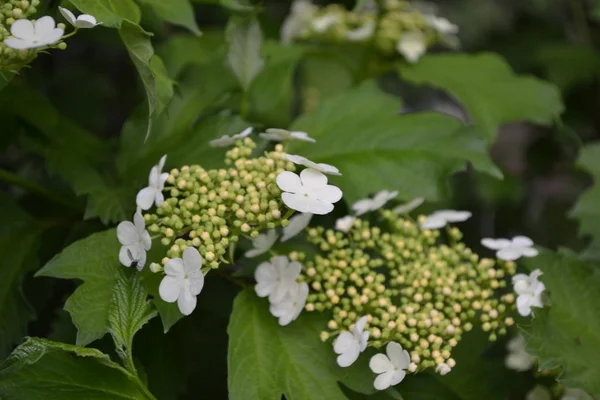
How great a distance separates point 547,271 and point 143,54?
2.16 feet

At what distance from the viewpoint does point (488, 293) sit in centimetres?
94

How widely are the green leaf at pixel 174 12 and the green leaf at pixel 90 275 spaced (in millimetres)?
310

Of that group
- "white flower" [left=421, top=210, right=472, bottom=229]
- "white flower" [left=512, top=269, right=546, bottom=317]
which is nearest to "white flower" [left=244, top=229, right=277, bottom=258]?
"white flower" [left=421, top=210, right=472, bottom=229]

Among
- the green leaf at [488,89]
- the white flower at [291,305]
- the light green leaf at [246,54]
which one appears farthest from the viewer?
the green leaf at [488,89]

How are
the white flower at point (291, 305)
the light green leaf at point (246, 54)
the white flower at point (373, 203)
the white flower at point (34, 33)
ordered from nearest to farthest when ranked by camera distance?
the white flower at point (34, 33)
the white flower at point (291, 305)
the white flower at point (373, 203)
the light green leaf at point (246, 54)

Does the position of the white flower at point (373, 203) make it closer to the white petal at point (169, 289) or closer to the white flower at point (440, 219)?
the white flower at point (440, 219)

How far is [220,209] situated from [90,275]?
0.20m

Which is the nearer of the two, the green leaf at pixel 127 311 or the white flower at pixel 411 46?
the green leaf at pixel 127 311

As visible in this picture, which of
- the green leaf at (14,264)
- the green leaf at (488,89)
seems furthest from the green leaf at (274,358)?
the green leaf at (488,89)

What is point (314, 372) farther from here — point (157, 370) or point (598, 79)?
point (598, 79)

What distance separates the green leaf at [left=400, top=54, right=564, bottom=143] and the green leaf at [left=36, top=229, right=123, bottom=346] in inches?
29.3

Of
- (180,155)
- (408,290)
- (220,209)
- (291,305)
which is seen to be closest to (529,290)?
(408,290)

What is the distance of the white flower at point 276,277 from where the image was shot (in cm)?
91

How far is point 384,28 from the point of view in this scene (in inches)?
54.6
